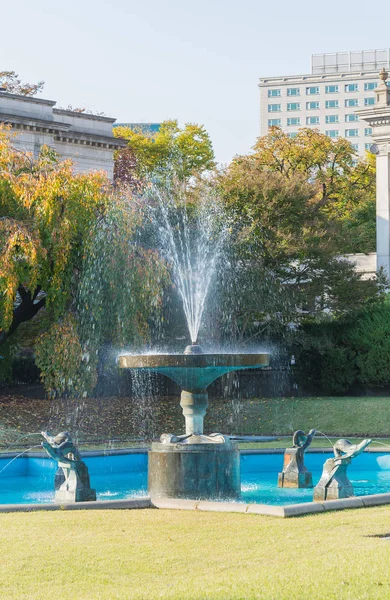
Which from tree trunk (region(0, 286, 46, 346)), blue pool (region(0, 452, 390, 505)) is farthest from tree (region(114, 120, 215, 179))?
blue pool (region(0, 452, 390, 505))

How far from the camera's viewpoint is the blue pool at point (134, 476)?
1533 centimetres

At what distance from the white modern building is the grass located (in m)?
138

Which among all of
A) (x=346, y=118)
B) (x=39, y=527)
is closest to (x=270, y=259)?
(x=39, y=527)

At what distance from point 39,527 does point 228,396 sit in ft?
80.4

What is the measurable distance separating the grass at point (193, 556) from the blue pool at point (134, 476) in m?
4.41

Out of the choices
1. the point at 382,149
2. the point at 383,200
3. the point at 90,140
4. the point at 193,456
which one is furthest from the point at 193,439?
the point at 90,140

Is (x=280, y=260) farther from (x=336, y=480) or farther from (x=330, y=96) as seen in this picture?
(x=330, y=96)

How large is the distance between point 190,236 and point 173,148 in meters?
27.9

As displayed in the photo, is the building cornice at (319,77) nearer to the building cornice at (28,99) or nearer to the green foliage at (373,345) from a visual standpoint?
the building cornice at (28,99)

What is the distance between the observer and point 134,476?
60.5 feet

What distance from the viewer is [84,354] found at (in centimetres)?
2483

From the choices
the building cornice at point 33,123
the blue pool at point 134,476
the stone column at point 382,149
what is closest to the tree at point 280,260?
the stone column at point 382,149

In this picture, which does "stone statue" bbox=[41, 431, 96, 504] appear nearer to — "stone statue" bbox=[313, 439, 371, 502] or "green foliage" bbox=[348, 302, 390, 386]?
"stone statue" bbox=[313, 439, 371, 502]

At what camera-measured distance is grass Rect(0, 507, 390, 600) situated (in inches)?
276
